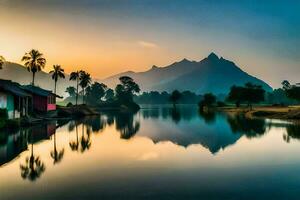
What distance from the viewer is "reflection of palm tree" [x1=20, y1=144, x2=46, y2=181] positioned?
22.5 m

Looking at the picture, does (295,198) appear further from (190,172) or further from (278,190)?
(190,172)

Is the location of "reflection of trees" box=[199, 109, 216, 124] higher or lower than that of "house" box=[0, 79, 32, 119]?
lower

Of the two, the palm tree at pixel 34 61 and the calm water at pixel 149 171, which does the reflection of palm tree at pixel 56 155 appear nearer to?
the calm water at pixel 149 171

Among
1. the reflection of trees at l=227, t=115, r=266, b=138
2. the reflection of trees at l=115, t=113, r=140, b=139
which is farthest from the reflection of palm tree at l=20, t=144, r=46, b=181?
the reflection of trees at l=227, t=115, r=266, b=138

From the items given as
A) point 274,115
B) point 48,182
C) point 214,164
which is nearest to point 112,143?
point 214,164

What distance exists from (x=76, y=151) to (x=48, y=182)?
13.6m

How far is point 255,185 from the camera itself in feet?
66.4

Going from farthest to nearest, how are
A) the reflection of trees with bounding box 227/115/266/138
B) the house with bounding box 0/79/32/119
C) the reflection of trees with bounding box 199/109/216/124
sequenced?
the reflection of trees with bounding box 199/109/216/124 → the house with bounding box 0/79/32/119 → the reflection of trees with bounding box 227/115/266/138

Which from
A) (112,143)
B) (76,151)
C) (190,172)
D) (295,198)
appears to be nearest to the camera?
(295,198)

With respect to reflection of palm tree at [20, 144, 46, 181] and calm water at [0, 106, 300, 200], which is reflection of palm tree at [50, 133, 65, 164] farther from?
reflection of palm tree at [20, 144, 46, 181]

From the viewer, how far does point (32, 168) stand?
25.2 metres

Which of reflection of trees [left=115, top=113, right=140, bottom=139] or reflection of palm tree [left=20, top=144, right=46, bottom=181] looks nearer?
reflection of palm tree [left=20, top=144, right=46, bottom=181]

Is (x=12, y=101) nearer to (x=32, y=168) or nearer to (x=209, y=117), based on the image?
(x=32, y=168)

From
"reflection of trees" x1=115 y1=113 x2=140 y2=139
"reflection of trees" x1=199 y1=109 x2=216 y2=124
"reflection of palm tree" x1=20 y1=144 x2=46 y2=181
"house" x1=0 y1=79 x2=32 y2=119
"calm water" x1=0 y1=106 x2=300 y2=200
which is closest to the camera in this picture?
"calm water" x1=0 y1=106 x2=300 y2=200
